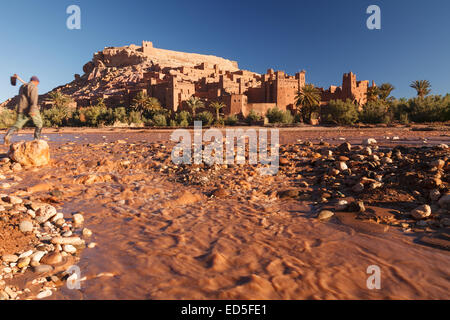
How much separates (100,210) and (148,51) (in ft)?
284

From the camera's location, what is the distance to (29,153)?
6.22 meters

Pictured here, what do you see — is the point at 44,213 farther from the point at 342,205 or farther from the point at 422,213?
the point at 422,213

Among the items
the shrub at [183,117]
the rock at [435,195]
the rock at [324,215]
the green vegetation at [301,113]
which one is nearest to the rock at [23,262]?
the rock at [324,215]

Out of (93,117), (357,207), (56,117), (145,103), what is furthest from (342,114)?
(56,117)

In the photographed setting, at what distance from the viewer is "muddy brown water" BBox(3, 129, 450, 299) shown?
81.0 inches

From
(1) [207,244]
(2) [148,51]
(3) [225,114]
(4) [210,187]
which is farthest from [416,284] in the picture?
(2) [148,51]

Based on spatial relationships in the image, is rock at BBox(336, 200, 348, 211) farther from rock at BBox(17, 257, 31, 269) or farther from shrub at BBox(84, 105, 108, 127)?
shrub at BBox(84, 105, 108, 127)

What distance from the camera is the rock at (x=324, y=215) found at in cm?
364

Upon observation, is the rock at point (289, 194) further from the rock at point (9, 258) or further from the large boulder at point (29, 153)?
the large boulder at point (29, 153)

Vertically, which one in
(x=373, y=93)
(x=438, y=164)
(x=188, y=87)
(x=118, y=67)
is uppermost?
(x=118, y=67)

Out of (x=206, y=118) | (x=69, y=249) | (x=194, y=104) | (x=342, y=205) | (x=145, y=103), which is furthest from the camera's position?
(x=145, y=103)

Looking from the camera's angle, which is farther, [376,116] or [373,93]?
[373,93]

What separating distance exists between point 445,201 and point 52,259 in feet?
15.9

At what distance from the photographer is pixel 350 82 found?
131ft
